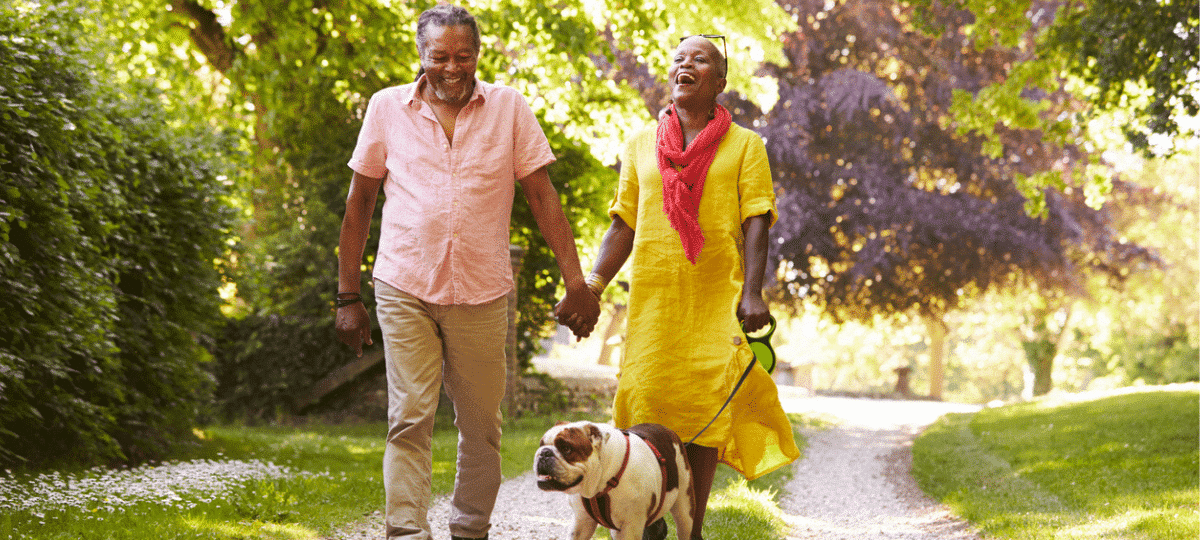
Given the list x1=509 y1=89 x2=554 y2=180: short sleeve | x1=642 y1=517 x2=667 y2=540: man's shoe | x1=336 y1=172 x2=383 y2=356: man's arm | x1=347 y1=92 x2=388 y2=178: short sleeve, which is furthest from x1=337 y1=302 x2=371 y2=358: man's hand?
x1=642 y1=517 x2=667 y2=540: man's shoe

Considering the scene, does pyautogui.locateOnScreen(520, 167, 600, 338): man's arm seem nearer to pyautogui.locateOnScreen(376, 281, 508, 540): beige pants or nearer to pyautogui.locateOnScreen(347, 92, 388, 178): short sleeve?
pyautogui.locateOnScreen(376, 281, 508, 540): beige pants

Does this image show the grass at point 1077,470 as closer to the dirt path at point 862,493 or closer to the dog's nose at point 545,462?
the dirt path at point 862,493

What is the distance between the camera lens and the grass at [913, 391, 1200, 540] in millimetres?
6375

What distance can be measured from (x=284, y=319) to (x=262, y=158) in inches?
99.2

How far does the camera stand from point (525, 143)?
14.0ft

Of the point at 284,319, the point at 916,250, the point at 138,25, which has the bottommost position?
the point at 284,319

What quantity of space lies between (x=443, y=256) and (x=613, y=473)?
1106 millimetres

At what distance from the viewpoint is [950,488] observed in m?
9.12

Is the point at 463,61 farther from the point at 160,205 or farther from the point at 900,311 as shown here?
the point at 900,311

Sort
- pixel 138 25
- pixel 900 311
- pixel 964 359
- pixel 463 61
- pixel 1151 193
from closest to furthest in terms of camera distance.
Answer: pixel 463 61, pixel 138 25, pixel 900 311, pixel 1151 193, pixel 964 359

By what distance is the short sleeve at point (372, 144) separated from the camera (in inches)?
164

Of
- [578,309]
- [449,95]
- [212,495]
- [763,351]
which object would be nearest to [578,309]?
[578,309]

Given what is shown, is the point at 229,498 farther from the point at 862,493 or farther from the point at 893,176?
the point at 893,176

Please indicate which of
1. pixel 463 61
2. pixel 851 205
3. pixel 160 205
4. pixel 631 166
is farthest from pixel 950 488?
pixel 851 205
